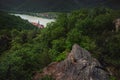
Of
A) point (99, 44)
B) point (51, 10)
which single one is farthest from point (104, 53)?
point (51, 10)

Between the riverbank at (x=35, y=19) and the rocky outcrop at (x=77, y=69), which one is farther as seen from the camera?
the riverbank at (x=35, y=19)

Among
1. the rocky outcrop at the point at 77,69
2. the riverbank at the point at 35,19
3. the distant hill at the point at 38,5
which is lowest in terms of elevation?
the rocky outcrop at the point at 77,69

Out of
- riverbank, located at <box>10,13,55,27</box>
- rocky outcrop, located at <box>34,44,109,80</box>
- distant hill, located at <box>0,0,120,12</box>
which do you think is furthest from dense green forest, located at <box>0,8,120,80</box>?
distant hill, located at <box>0,0,120,12</box>

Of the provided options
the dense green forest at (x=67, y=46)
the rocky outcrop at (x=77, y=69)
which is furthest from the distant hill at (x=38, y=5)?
the rocky outcrop at (x=77, y=69)

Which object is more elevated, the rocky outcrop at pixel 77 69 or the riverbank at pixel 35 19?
the riverbank at pixel 35 19

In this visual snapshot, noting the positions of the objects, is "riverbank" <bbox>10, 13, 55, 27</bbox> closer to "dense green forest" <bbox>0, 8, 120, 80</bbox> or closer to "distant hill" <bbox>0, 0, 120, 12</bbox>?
"distant hill" <bbox>0, 0, 120, 12</bbox>

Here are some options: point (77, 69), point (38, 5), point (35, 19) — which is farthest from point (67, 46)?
point (38, 5)

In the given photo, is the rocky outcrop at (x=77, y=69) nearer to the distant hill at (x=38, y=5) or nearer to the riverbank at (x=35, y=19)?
the riverbank at (x=35, y=19)

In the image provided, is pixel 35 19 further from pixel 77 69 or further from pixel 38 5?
pixel 77 69

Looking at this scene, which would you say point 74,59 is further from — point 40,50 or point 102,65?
point 40,50
